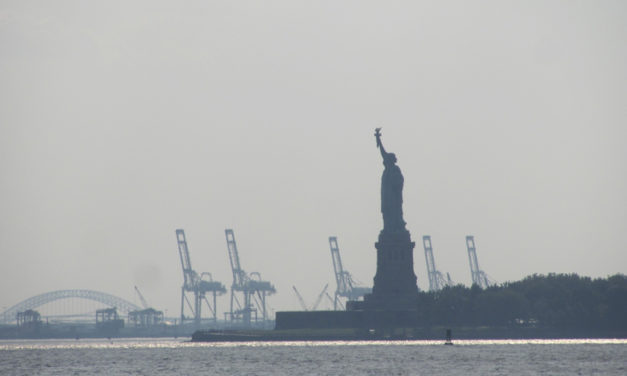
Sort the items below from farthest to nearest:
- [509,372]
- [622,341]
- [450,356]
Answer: [622,341], [450,356], [509,372]

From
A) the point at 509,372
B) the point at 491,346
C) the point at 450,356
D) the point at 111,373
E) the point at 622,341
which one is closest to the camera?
the point at 509,372

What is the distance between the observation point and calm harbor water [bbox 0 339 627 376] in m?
138

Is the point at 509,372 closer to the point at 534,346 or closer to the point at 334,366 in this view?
the point at 334,366

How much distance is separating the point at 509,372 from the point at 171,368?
124ft

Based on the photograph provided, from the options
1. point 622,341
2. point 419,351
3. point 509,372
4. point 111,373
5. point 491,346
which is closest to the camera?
point 509,372

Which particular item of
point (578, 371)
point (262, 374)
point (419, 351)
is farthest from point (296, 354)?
point (578, 371)

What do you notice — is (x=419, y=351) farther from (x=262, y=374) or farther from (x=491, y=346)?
(x=262, y=374)

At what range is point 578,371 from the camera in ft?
436

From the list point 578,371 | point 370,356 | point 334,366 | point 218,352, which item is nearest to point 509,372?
point 578,371

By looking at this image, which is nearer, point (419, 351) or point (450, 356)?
point (450, 356)

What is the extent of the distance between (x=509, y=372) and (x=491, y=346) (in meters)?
55.7

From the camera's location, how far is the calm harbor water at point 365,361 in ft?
454

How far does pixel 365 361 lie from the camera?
509 feet

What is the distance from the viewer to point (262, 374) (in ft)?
454
